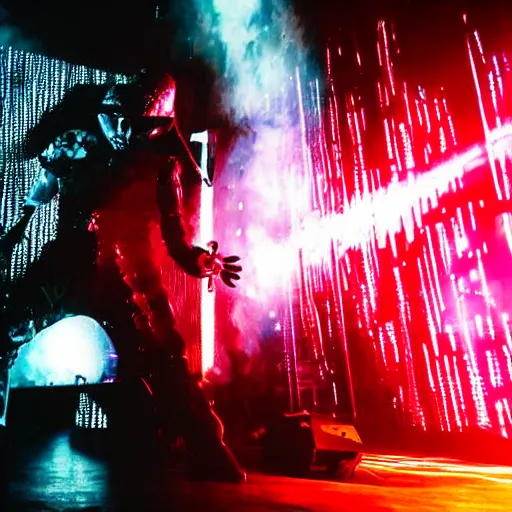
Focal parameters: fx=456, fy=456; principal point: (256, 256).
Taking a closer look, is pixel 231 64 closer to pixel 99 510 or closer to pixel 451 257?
pixel 99 510

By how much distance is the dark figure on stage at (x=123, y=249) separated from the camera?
125 inches

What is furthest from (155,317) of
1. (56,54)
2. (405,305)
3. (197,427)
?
(405,305)

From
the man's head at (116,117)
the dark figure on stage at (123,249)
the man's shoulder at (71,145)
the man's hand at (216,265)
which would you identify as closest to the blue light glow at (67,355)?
the dark figure on stage at (123,249)

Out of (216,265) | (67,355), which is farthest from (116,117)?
(67,355)

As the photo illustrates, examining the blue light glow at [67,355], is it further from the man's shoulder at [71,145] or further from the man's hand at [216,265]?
the man's hand at [216,265]

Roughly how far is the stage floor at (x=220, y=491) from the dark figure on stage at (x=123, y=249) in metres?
0.38

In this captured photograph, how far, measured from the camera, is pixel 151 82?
11.3 ft

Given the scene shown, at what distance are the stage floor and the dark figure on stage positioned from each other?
0.38m

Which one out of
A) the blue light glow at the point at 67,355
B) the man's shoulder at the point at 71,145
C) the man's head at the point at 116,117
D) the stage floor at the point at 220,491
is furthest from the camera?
the blue light glow at the point at 67,355

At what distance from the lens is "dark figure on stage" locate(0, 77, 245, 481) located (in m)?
3.18

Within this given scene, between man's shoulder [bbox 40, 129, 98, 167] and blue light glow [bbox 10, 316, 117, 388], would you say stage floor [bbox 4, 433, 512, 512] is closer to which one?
man's shoulder [bbox 40, 129, 98, 167]

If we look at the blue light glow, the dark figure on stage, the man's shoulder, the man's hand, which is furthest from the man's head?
the blue light glow

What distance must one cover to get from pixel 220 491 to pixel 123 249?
1.85m

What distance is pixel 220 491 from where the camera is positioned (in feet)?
9.16
